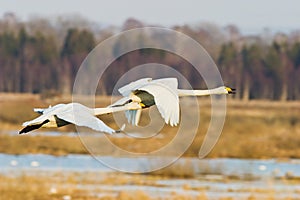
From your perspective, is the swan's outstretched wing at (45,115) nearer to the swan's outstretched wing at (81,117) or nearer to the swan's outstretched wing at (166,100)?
the swan's outstretched wing at (81,117)

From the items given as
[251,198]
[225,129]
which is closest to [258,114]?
[225,129]

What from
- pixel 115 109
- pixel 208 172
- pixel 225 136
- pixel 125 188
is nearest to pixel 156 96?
pixel 115 109

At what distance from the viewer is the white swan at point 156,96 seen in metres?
9.18

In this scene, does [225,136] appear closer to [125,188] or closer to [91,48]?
[125,188]

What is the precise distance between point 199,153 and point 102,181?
19.8 ft

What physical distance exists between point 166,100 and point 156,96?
108mm

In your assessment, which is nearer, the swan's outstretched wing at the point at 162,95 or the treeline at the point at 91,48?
the swan's outstretched wing at the point at 162,95

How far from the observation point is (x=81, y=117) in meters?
9.30

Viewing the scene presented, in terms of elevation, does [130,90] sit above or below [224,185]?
above

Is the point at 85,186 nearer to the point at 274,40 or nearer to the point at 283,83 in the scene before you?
the point at 283,83

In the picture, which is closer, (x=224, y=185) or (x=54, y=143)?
(x=224, y=185)

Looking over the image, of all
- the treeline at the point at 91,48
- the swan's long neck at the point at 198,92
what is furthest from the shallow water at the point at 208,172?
the treeline at the point at 91,48

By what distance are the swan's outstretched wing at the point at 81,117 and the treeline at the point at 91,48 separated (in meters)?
29.7

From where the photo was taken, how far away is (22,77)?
51469 millimetres
